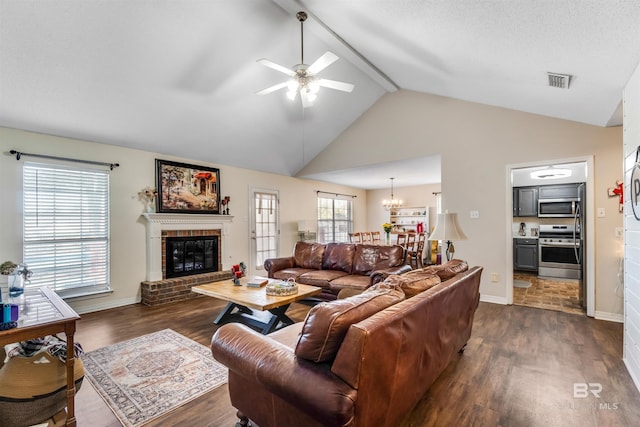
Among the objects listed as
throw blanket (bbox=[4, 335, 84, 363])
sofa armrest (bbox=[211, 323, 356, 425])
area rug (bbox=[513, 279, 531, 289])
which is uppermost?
sofa armrest (bbox=[211, 323, 356, 425])

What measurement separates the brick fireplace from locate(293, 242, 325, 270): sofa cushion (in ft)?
4.44

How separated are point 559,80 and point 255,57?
10.8 feet

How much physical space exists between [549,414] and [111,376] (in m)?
3.10

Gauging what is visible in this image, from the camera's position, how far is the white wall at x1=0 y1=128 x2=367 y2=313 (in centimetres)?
350

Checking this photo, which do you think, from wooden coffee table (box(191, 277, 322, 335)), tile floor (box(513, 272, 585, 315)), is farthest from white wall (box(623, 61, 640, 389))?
wooden coffee table (box(191, 277, 322, 335))

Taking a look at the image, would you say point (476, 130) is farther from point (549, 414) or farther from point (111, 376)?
point (111, 376)

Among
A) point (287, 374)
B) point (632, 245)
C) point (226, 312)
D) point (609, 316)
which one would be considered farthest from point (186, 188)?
point (609, 316)

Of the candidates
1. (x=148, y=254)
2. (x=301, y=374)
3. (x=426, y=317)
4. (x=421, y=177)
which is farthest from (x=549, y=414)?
(x=421, y=177)

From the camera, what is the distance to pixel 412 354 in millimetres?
1571

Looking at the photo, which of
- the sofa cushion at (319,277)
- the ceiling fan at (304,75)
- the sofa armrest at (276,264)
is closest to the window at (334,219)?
the sofa armrest at (276,264)

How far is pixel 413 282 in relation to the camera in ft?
6.22

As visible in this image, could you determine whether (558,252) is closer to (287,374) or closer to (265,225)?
(265,225)
